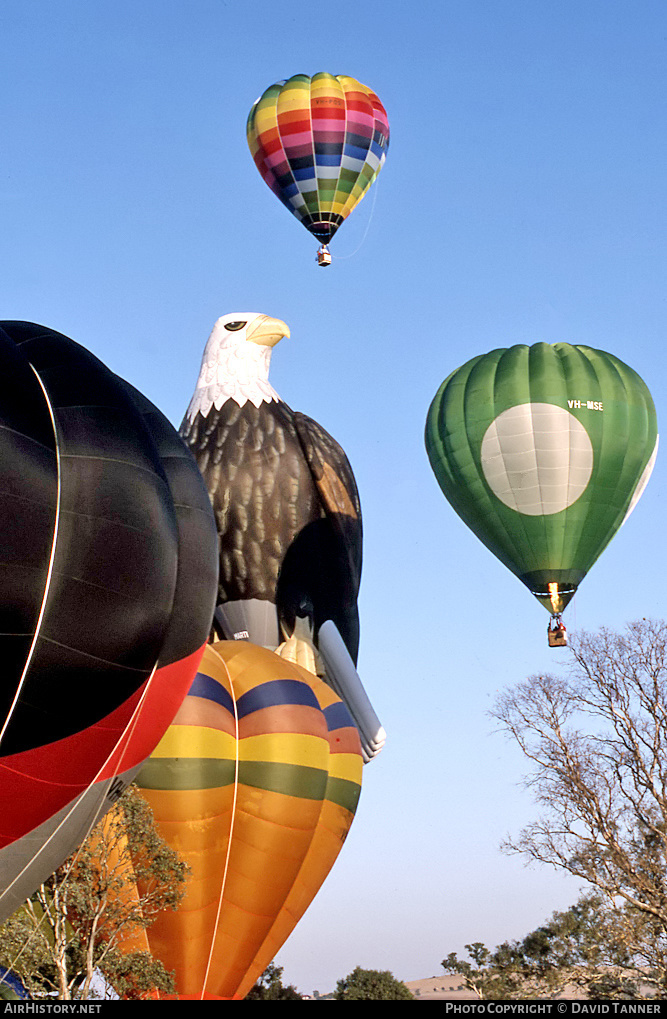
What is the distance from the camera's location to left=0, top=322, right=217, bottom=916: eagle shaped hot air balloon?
7.97 m

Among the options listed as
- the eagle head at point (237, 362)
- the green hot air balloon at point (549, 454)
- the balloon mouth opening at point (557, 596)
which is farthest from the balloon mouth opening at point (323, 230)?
the balloon mouth opening at point (557, 596)

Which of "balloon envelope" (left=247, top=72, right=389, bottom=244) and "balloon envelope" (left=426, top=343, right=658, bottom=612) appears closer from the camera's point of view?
"balloon envelope" (left=426, top=343, right=658, bottom=612)

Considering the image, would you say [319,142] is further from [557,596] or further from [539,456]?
[557,596]

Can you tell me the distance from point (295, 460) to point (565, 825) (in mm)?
5482

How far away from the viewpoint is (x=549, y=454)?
18.3m

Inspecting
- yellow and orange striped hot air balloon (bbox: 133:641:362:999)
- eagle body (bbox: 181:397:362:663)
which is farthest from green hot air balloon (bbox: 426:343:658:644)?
yellow and orange striped hot air balloon (bbox: 133:641:362:999)

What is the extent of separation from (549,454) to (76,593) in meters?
11.1

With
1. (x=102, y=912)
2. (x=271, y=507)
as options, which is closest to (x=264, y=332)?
(x=271, y=507)

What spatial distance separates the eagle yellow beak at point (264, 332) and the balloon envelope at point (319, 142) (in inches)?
172

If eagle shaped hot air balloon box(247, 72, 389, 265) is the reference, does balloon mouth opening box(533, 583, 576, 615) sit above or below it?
below

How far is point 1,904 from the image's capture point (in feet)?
28.3

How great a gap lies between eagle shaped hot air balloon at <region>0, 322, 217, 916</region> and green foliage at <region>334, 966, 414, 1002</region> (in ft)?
52.2

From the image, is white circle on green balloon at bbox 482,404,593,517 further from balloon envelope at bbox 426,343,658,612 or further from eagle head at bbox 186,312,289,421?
eagle head at bbox 186,312,289,421

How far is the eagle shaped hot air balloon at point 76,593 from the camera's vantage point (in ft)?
26.2
